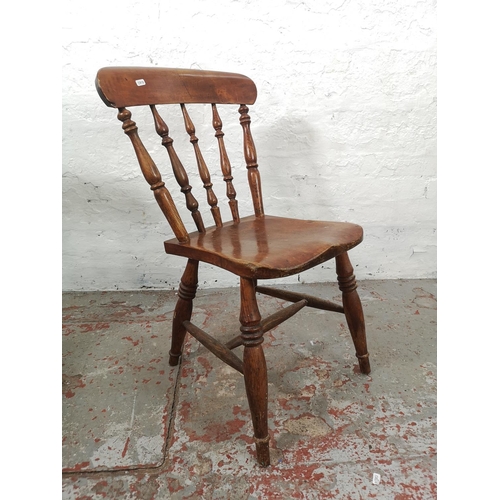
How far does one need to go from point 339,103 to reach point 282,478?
1.86m

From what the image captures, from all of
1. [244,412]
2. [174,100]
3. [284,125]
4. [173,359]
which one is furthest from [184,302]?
[284,125]

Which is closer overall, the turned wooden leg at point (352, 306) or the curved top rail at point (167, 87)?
the curved top rail at point (167, 87)

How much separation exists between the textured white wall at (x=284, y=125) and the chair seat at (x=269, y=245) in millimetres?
839

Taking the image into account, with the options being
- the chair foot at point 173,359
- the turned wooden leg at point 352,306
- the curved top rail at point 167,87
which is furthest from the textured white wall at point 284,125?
the turned wooden leg at point 352,306

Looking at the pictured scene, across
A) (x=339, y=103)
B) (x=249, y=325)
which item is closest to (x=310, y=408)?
(x=249, y=325)

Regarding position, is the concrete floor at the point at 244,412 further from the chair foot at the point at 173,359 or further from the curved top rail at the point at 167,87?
the curved top rail at the point at 167,87

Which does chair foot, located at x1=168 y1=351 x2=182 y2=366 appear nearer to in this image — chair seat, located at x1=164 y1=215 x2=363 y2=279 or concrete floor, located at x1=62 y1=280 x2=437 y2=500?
concrete floor, located at x1=62 y1=280 x2=437 y2=500

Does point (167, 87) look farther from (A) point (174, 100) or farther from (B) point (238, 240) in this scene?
(B) point (238, 240)

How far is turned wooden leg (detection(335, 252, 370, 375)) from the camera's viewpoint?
1.51 m

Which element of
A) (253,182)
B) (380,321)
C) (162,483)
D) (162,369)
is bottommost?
(380,321)

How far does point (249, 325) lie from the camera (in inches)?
46.5

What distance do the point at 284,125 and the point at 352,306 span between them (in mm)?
1161

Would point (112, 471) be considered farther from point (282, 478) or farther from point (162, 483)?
point (282, 478)

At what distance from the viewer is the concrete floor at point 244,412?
1.18 meters
